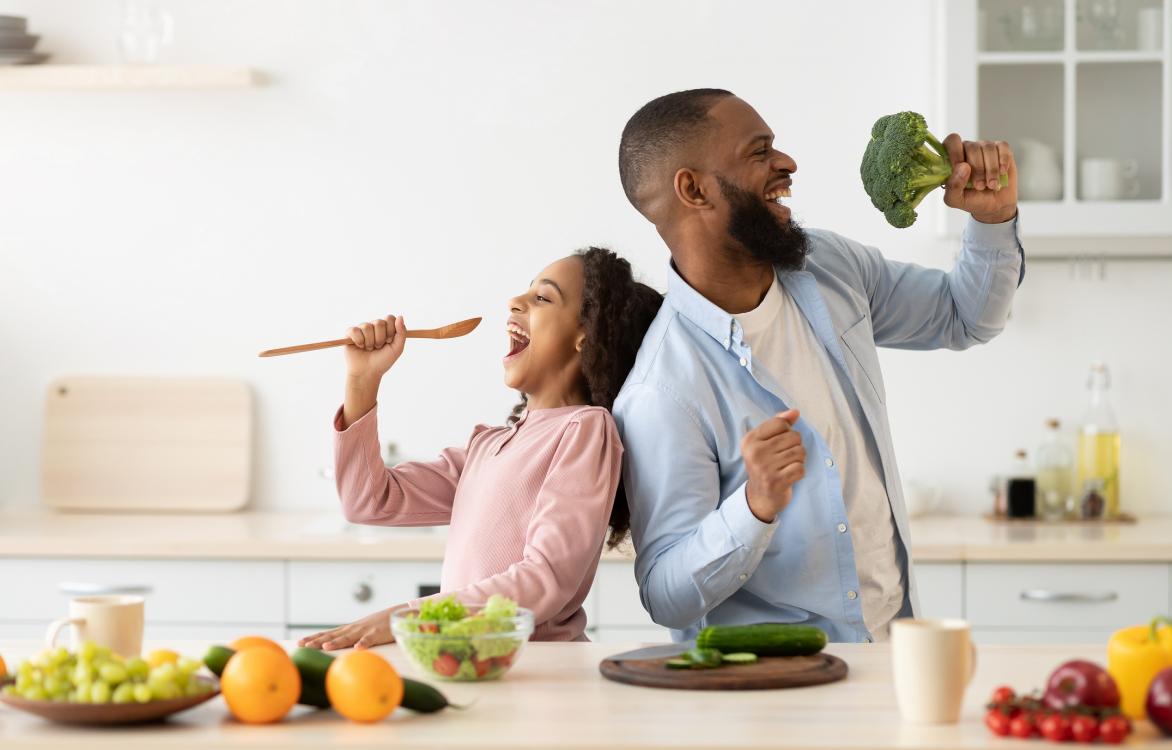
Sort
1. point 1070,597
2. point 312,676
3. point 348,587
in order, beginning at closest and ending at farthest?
point 312,676 → point 1070,597 → point 348,587

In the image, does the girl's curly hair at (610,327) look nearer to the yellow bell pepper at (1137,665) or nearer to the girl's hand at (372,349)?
the girl's hand at (372,349)

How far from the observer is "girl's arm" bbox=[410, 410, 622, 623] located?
1804 mm

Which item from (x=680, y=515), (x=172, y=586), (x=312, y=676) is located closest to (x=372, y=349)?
(x=680, y=515)

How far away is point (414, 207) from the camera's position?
3631mm

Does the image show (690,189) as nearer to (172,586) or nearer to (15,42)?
(172,586)

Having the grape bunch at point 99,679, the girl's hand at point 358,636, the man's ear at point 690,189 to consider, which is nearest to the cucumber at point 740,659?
the girl's hand at point 358,636

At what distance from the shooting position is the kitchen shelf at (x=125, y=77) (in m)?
3.41

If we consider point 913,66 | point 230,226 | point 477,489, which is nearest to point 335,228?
point 230,226

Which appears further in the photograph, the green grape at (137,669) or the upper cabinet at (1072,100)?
the upper cabinet at (1072,100)

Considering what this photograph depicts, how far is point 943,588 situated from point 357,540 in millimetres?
1246

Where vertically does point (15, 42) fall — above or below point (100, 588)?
above

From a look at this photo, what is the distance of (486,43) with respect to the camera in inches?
141

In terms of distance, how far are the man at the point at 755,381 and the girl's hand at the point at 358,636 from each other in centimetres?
35

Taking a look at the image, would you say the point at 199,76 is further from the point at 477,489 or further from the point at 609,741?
the point at 609,741
